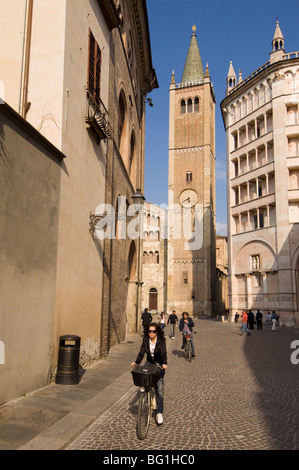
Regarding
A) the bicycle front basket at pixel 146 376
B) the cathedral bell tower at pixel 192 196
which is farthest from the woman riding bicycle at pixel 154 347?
the cathedral bell tower at pixel 192 196

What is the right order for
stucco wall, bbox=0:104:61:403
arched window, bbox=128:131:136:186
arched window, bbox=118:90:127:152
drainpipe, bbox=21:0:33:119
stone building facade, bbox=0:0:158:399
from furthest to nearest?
arched window, bbox=128:131:136:186 < arched window, bbox=118:90:127:152 < drainpipe, bbox=21:0:33:119 < stone building facade, bbox=0:0:158:399 < stucco wall, bbox=0:104:61:403

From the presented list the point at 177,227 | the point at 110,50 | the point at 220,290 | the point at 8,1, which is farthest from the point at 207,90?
the point at 8,1

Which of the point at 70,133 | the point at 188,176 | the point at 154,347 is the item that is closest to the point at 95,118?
the point at 70,133

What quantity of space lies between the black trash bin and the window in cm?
652

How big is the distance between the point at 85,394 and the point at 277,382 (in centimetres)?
439

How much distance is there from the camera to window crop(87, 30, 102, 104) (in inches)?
419

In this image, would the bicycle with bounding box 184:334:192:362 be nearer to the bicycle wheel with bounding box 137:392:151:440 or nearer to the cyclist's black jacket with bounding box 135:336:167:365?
the cyclist's black jacket with bounding box 135:336:167:365

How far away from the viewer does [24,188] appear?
6.75 m

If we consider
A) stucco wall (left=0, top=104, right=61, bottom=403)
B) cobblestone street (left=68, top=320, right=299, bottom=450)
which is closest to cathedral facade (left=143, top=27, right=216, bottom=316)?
cobblestone street (left=68, top=320, right=299, bottom=450)

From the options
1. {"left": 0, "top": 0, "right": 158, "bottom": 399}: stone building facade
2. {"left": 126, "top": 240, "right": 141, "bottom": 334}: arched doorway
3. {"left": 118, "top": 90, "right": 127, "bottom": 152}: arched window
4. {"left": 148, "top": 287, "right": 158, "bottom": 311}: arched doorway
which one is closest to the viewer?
{"left": 0, "top": 0, "right": 158, "bottom": 399}: stone building facade

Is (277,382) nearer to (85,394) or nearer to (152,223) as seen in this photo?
(85,394)

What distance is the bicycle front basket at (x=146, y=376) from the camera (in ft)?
17.3

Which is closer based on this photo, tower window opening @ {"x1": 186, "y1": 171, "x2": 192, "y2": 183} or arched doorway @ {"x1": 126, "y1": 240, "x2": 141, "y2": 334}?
arched doorway @ {"x1": 126, "y1": 240, "x2": 141, "y2": 334}

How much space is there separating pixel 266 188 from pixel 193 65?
36.7m
